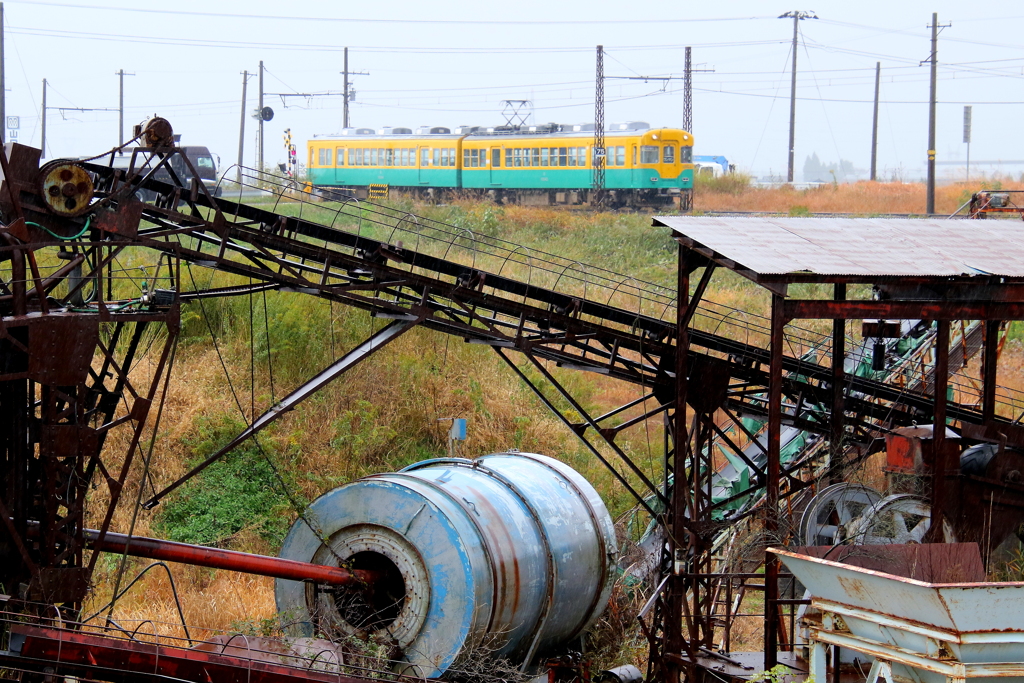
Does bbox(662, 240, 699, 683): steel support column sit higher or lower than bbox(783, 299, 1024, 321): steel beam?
lower

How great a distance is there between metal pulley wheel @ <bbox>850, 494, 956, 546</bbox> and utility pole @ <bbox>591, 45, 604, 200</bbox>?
25481mm

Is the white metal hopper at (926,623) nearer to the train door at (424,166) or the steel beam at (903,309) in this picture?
the steel beam at (903,309)

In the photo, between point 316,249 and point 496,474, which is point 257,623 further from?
point 316,249

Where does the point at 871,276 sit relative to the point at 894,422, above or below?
above

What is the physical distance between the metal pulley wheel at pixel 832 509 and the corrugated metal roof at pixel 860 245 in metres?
3.55

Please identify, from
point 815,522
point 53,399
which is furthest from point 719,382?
point 53,399

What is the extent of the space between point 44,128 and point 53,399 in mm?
40193

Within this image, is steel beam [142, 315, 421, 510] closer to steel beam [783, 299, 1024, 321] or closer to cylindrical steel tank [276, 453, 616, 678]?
cylindrical steel tank [276, 453, 616, 678]

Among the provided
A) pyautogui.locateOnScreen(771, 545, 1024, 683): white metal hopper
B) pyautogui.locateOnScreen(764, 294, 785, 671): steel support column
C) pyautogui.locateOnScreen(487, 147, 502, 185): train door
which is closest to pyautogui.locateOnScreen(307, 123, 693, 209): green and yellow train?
pyautogui.locateOnScreen(487, 147, 502, 185): train door

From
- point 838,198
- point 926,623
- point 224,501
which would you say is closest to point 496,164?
point 838,198

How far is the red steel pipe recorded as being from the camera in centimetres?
1100

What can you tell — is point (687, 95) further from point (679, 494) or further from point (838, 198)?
point (679, 494)

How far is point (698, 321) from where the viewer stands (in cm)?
2912

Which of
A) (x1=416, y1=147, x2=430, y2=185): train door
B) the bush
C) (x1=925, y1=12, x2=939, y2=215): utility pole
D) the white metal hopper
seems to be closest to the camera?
the white metal hopper
